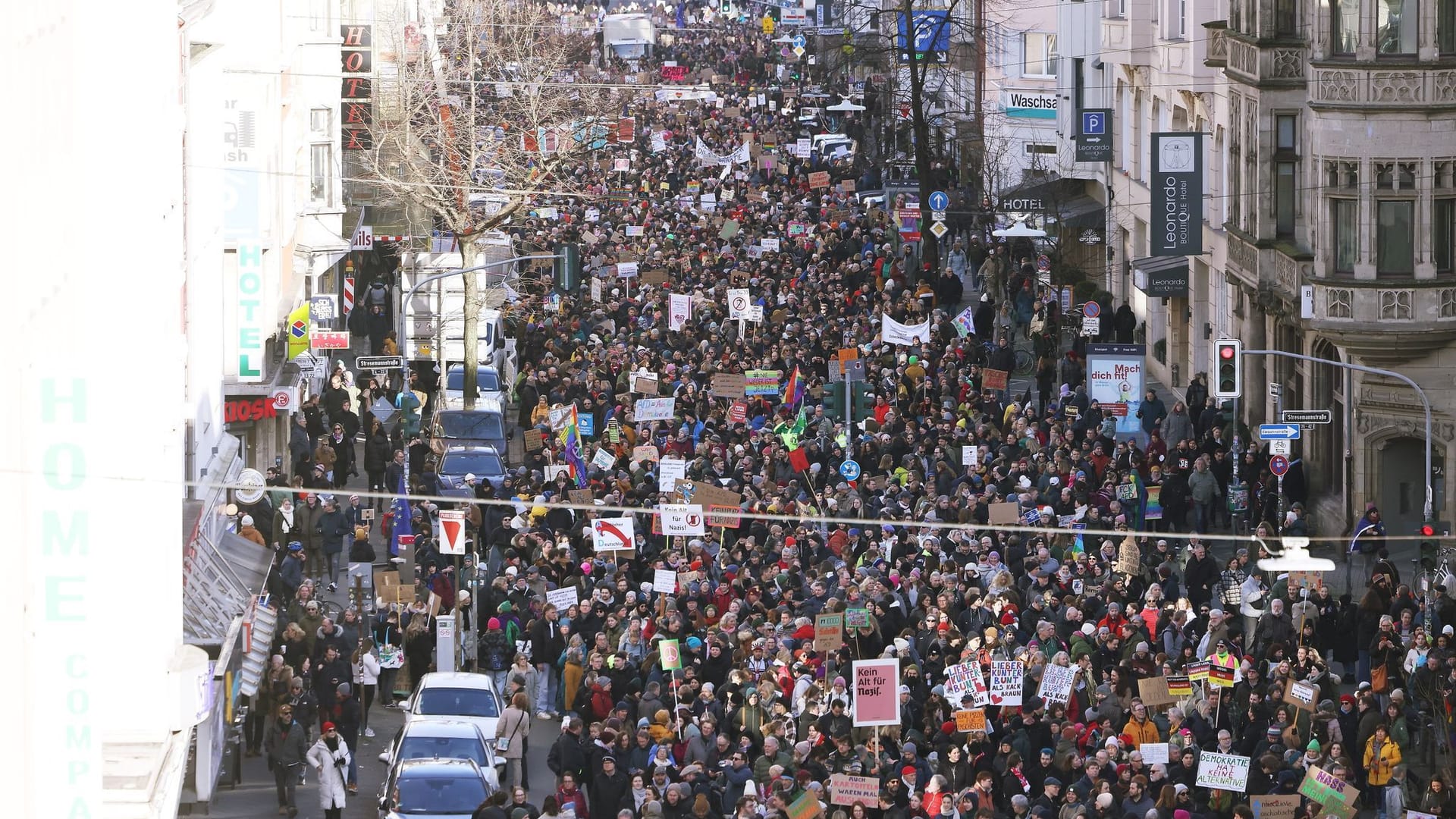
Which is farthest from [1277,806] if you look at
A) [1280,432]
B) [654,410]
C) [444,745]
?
[654,410]

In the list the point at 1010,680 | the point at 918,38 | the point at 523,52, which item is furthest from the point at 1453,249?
the point at 523,52

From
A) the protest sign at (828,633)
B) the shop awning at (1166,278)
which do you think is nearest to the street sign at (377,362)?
the shop awning at (1166,278)

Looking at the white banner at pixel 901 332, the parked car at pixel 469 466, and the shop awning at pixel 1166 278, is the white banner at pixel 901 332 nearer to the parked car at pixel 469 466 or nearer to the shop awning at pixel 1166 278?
the parked car at pixel 469 466

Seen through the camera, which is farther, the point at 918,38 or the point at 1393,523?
the point at 918,38

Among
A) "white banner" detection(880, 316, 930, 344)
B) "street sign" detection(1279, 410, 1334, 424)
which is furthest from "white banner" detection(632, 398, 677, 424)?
"street sign" detection(1279, 410, 1334, 424)

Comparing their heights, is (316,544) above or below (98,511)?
below

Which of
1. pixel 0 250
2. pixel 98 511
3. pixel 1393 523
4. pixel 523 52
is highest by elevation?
pixel 523 52

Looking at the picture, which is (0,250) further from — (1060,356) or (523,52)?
(523,52)
